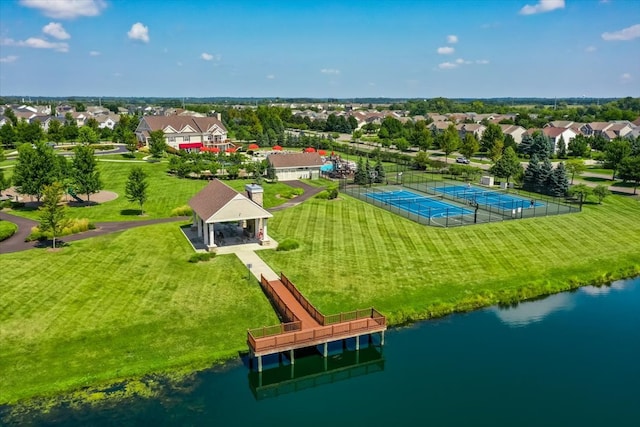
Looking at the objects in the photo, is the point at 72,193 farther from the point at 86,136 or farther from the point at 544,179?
the point at 544,179

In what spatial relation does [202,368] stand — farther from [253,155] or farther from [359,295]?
[253,155]

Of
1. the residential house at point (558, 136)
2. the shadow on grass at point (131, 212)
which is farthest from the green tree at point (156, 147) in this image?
the residential house at point (558, 136)

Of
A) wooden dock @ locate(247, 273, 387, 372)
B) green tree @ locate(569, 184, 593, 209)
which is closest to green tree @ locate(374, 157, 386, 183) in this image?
green tree @ locate(569, 184, 593, 209)

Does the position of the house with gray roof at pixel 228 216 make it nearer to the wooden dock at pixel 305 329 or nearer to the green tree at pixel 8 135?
the wooden dock at pixel 305 329

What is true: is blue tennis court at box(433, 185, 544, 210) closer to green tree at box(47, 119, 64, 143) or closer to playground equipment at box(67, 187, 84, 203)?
playground equipment at box(67, 187, 84, 203)

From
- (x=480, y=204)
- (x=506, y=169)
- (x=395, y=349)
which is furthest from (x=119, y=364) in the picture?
(x=506, y=169)
